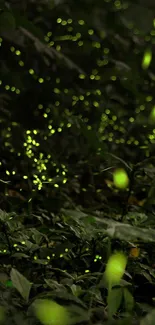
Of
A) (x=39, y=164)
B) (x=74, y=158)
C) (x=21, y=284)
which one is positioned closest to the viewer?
(x=21, y=284)

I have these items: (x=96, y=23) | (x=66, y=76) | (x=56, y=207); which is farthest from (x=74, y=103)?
(x=56, y=207)

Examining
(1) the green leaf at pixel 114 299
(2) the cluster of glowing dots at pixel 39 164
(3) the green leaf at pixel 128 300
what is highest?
(1) the green leaf at pixel 114 299

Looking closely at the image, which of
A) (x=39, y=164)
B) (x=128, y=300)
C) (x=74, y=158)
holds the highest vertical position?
(x=128, y=300)

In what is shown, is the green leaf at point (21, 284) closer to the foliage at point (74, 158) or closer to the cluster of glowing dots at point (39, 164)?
the foliage at point (74, 158)

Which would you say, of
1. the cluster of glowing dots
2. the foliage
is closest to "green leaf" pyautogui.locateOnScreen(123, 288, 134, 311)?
the foliage

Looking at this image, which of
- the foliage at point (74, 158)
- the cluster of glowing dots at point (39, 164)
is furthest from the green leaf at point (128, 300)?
the cluster of glowing dots at point (39, 164)

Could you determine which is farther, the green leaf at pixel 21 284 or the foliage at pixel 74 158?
the foliage at pixel 74 158

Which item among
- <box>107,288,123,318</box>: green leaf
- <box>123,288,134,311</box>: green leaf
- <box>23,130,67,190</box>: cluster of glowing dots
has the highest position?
<box>107,288,123,318</box>: green leaf

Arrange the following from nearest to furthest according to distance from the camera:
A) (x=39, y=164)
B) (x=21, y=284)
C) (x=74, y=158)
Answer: (x=21, y=284) < (x=39, y=164) < (x=74, y=158)

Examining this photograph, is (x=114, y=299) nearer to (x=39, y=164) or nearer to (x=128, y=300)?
(x=128, y=300)

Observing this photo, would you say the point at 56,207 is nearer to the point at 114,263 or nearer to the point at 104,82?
the point at 114,263

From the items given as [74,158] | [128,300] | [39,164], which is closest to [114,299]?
[128,300]

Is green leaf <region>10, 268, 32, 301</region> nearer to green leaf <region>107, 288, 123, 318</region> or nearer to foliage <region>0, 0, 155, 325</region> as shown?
foliage <region>0, 0, 155, 325</region>

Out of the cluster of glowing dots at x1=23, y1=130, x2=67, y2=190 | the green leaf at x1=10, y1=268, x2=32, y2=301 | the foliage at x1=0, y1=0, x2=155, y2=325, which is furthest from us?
the cluster of glowing dots at x1=23, y1=130, x2=67, y2=190
